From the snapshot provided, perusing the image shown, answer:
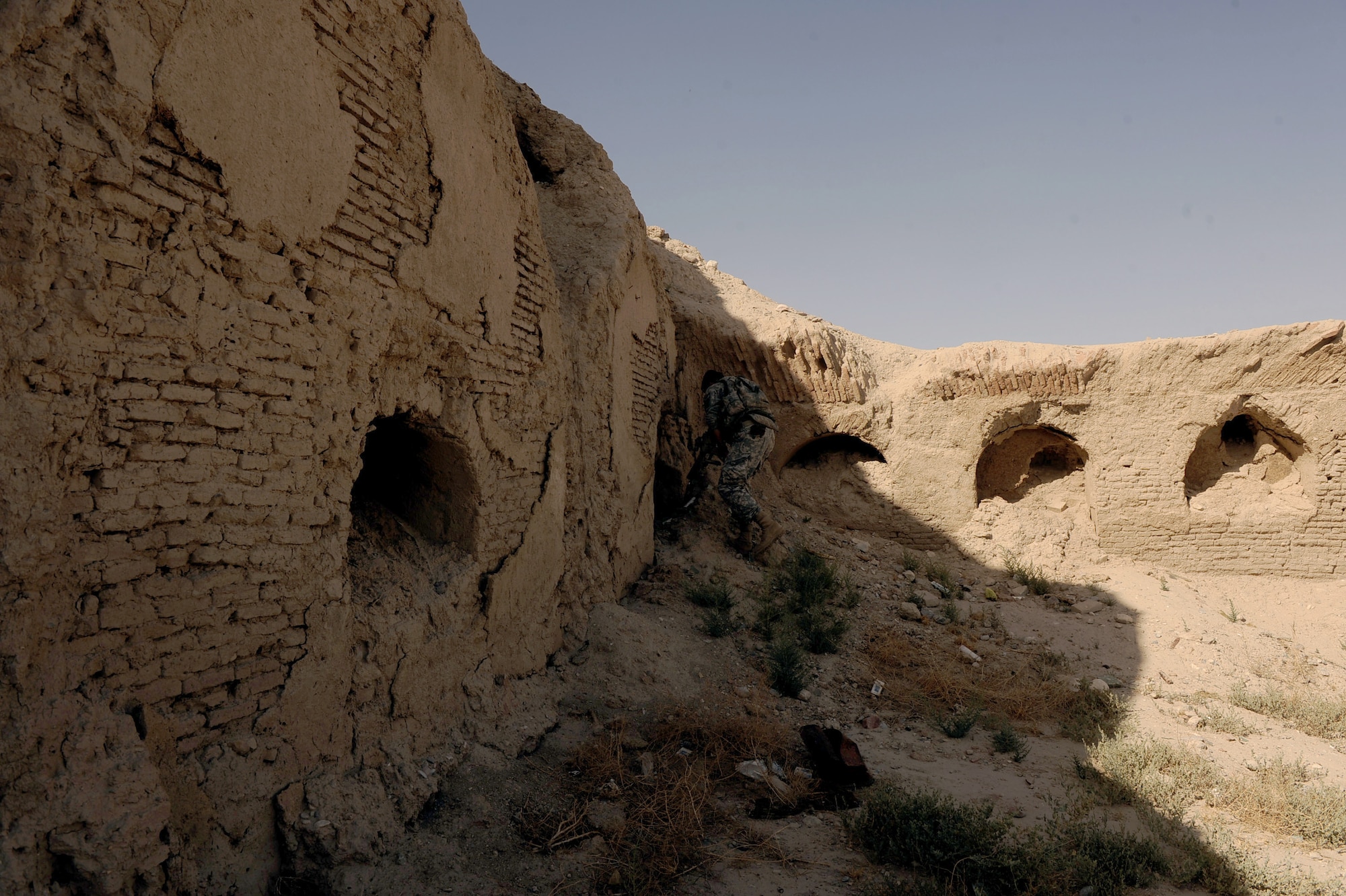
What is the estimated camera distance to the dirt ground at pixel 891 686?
2.93 m

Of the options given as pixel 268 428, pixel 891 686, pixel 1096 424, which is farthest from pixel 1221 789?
pixel 1096 424

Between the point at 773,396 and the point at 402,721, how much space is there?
576cm

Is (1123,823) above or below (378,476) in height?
below

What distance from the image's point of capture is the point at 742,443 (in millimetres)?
6871

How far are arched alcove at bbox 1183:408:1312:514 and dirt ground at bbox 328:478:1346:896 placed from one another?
0.85 meters

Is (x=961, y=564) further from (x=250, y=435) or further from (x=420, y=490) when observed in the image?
(x=250, y=435)

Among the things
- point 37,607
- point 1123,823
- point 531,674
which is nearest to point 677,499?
point 531,674

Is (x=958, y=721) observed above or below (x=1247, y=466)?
below

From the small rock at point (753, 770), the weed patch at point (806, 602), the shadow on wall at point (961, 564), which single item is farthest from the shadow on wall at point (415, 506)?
the shadow on wall at point (961, 564)

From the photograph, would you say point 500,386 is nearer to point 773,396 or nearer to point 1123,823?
point 1123,823

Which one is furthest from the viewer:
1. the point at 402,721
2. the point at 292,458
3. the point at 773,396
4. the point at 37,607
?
the point at 773,396

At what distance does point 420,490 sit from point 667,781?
191cm

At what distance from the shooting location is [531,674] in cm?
414

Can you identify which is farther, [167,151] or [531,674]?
[531,674]
